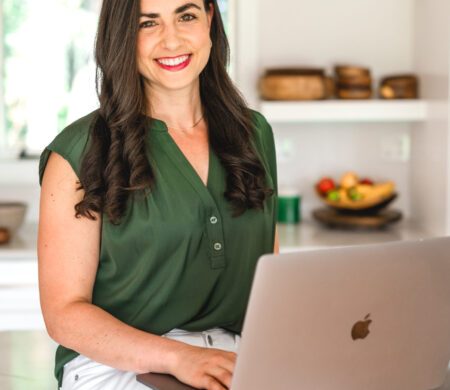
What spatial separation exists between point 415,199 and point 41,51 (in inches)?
73.7

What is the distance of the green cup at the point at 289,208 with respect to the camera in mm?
3154

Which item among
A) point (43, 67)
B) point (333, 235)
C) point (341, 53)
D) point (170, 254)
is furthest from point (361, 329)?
point (43, 67)

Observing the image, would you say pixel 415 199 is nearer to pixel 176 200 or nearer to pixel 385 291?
pixel 176 200

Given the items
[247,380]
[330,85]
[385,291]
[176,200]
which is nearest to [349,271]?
[385,291]

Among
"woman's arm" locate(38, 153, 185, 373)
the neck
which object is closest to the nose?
the neck

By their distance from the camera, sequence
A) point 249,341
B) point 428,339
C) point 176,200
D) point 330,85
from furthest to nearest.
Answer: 1. point 330,85
2. point 176,200
3. point 428,339
4. point 249,341

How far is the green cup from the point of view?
315 centimetres

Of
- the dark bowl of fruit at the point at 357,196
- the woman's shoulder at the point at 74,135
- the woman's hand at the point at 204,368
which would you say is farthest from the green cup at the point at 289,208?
the woman's hand at the point at 204,368

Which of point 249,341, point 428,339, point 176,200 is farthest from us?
point 176,200

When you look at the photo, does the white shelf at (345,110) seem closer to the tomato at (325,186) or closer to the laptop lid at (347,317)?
the tomato at (325,186)

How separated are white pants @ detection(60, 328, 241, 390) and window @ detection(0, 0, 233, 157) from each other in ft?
6.56

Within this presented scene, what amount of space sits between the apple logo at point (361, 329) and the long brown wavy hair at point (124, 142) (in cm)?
54

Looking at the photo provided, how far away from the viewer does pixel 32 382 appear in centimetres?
156

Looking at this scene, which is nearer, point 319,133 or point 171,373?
point 171,373
